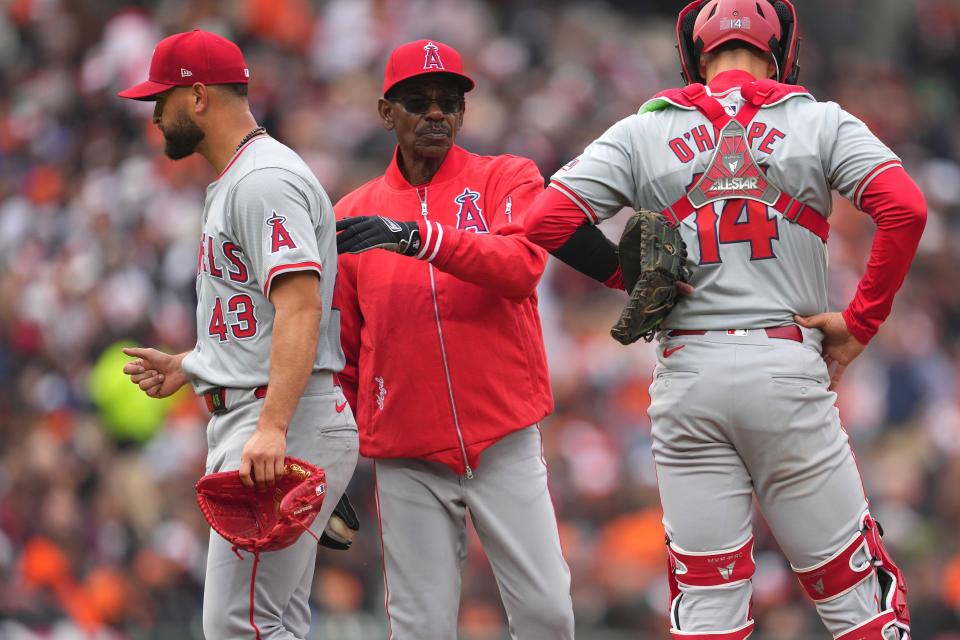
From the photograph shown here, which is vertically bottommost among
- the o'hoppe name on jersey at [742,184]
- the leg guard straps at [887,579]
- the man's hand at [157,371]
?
the leg guard straps at [887,579]

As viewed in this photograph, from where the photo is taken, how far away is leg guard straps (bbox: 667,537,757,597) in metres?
4.54

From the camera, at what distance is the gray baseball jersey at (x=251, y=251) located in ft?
15.2

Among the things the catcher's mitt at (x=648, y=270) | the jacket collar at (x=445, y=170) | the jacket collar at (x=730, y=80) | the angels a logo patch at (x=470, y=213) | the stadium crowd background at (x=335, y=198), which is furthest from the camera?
the stadium crowd background at (x=335, y=198)

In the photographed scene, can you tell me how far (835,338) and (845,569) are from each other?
2.30 feet

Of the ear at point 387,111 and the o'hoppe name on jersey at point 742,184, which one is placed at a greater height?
the ear at point 387,111

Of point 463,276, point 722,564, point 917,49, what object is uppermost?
point 917,49

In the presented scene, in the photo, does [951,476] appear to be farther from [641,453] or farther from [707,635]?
[707,635]

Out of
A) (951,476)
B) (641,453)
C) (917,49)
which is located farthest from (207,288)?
(917,49)

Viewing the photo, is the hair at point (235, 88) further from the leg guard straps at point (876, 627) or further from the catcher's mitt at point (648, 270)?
the leg guard straps at point (876, 627)

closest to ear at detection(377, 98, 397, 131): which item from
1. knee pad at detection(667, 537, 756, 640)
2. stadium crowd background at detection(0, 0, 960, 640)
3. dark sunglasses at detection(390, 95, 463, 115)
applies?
dark sunglasses at detection(390, 95, 463, 115)

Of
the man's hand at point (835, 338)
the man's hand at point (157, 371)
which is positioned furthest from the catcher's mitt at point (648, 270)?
the man's hand at point (157, 371)

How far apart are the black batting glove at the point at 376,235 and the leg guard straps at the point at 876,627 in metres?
1.85

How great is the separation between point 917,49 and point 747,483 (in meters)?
11.4

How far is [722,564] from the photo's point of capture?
4.54 meters
